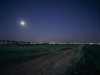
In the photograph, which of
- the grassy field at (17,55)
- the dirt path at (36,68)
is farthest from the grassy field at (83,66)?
the grassy field at (17,55)

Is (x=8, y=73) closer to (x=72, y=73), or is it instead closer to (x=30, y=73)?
(x=30, y=73)

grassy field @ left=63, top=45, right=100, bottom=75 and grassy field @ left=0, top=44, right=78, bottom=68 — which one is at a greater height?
grassy field @ left=0, top=44, right=78, bottom=68

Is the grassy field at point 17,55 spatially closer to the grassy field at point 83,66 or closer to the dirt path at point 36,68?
the dirt path at point 36,68

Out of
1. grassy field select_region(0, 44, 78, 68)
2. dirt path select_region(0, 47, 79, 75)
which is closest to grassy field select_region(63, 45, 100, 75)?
dirt path select_region(0, 47, 79, 75)

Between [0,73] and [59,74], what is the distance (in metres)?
7.62

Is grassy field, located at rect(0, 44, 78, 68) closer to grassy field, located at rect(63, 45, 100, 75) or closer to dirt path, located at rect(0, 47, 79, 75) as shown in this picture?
dirt path, located at rect(0, 47, 79, 75)

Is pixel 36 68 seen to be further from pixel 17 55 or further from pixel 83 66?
pixel 17 55

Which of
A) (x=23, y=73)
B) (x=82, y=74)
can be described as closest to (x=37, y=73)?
(x=23, y=73)

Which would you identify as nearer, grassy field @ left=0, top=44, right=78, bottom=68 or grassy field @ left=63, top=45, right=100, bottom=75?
grassy field @ left=63, top=45, right=100, bottom=75

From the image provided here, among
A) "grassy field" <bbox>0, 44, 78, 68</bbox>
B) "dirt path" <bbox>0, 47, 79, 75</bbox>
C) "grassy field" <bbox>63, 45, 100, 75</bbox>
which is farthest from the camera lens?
"grassy field" <bbox>0, 44, 78, 68</bbox>

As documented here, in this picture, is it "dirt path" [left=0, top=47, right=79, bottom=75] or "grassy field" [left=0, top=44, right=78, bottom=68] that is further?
"grassy field" [left=0, top=44, right=78, bottom=68]

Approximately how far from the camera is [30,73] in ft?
38.7

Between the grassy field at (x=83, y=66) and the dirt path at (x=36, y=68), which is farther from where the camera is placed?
the grassy field at (x=83, y=66)

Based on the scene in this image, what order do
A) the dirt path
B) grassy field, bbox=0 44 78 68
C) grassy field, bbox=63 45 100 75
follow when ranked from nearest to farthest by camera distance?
the dirt path < grassy field, bbox=63 45 100 75 < grassy field, bbox=0 44 78 68
